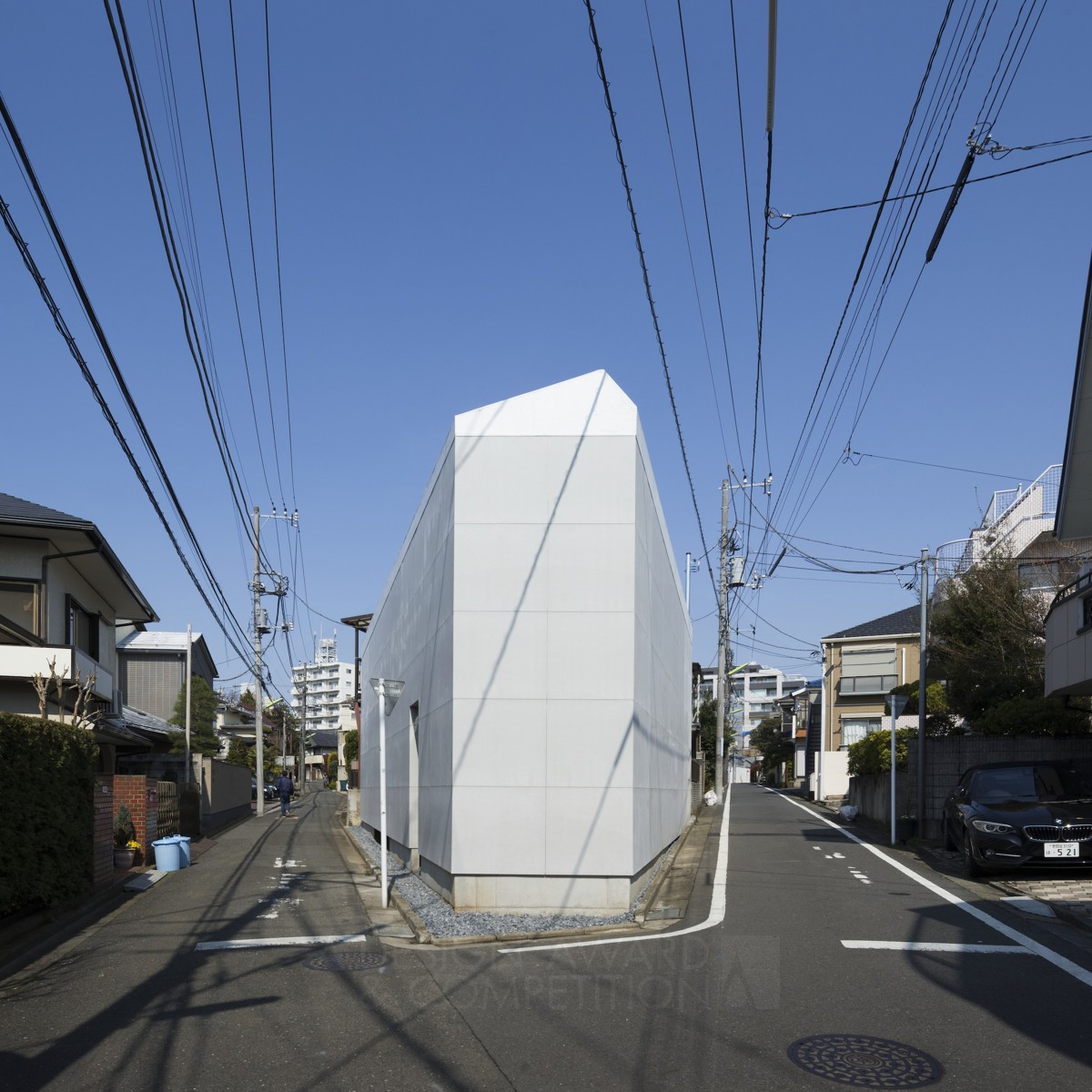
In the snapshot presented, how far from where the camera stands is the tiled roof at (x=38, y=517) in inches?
776

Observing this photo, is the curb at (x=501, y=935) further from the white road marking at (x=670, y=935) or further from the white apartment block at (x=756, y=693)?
the white apartment block at (x=756, y=693)

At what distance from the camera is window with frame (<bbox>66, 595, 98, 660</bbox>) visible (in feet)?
76.1

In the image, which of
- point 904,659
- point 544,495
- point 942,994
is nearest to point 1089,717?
point 544,495

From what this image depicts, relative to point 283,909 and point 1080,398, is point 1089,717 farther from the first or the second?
point 283,909

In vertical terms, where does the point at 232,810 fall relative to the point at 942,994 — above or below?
below

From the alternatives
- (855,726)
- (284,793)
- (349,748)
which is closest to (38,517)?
(284,793)

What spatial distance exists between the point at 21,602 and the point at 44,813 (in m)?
10.7

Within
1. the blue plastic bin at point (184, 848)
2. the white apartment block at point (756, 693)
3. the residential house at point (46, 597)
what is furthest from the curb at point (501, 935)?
the white apartment block at point (756, 693)

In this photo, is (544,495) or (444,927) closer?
(444,927)

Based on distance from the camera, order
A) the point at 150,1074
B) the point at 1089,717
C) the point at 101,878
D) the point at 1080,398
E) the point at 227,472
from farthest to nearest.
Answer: the point at 1089,717 < the point at 1080,398 < the point at 101,878 < the point at 227,472 < the point at 150,1074

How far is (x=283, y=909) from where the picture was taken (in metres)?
12.8

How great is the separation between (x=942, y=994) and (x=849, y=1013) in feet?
2.88

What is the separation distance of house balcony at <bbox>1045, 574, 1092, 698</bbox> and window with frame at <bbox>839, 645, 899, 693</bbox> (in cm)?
2912

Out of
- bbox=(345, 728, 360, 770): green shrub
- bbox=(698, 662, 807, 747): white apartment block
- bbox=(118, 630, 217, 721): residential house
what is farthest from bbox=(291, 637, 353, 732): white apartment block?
bbox=(118, 630, 217, 721): residential house
